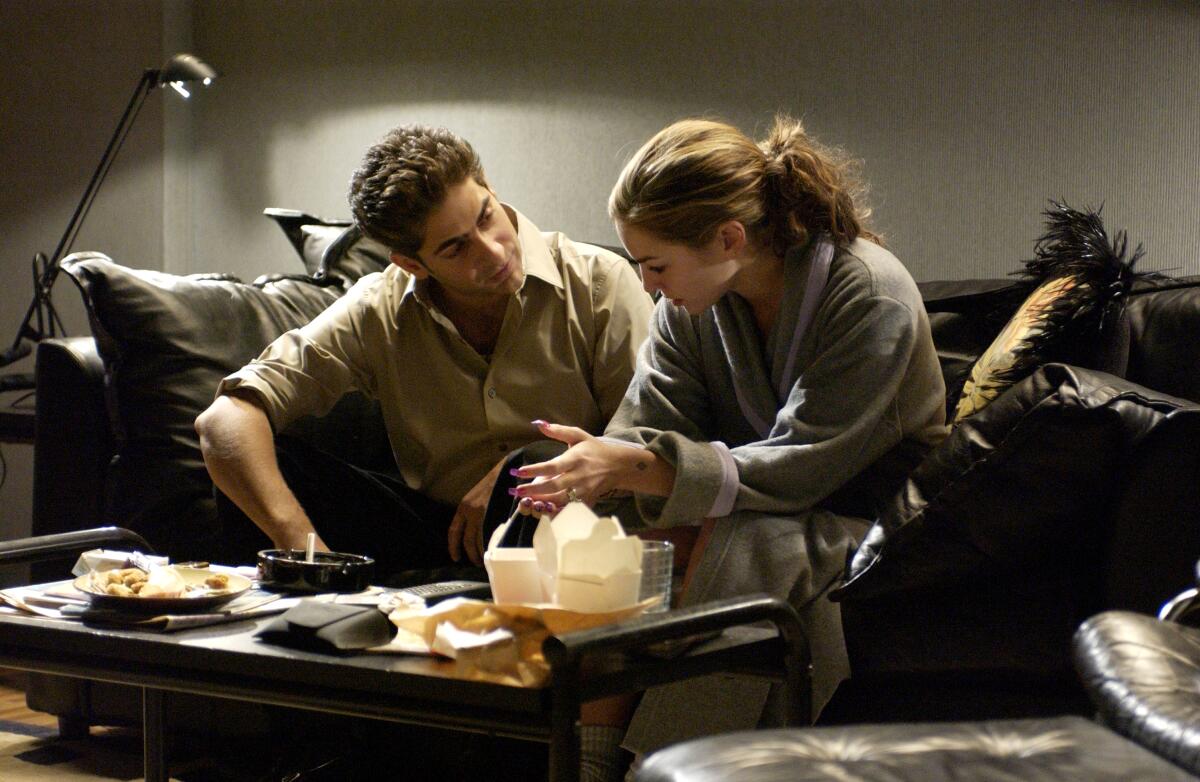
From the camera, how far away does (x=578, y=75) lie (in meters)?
3.11

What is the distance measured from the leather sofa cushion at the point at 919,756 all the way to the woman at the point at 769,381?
573mm

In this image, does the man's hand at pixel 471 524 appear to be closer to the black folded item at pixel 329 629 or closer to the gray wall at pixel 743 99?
the black folded item at pixel 329 629

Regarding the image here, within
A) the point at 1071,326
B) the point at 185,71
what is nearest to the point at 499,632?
the point at 1071,326

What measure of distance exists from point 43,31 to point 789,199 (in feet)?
9.28

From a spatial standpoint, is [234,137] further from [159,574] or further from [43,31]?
[159,574]

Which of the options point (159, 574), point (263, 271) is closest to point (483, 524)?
point (159, 574)

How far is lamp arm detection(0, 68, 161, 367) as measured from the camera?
11.0 ft

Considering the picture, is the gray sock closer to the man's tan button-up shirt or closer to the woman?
the woman

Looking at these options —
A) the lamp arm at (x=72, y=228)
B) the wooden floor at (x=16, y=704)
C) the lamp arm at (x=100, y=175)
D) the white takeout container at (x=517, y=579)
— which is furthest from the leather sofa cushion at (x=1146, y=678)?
the lamp arm at (x=100, y=175)

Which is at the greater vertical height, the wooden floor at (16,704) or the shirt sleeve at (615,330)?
the shirt sleeve at (615,330)

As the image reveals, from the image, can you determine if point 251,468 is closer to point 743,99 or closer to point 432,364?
point 432,364

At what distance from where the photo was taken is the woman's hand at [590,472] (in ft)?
5.27

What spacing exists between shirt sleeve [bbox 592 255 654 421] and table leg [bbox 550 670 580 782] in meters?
1.12

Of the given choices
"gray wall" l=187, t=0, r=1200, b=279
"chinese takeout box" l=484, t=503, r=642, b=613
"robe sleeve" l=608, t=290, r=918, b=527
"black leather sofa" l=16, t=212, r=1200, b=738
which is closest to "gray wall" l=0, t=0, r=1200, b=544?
"gray wall" l=187, t=0, r=1200, b=279
